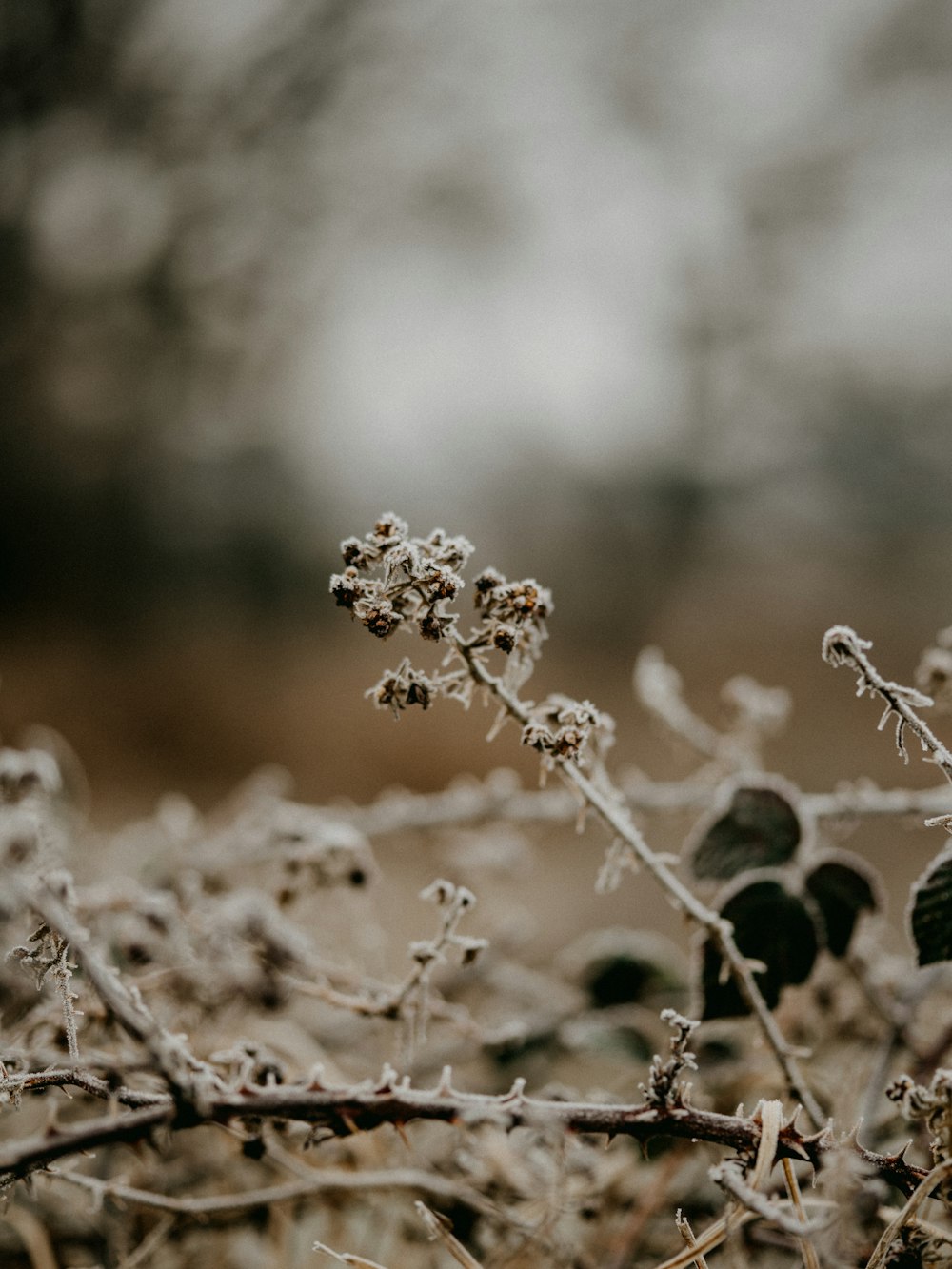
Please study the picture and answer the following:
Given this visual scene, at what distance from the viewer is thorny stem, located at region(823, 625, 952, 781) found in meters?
0.22

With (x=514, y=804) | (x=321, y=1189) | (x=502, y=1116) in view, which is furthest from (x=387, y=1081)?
(x=514, y=804)

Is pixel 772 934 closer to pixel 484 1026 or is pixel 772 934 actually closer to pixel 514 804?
pixel 484 1026

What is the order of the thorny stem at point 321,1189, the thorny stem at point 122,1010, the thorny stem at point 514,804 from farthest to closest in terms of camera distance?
the thorny stem at point 514,804 → the thorny stem at point 321,1189 → the thorny stem at point 122,1010

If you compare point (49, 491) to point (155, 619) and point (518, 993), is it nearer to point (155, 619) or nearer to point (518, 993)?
point (155, 619)

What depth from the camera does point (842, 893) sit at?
1.16ft

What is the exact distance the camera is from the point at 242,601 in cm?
341

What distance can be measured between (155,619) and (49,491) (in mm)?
838

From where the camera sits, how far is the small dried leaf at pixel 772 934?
13.0 inches

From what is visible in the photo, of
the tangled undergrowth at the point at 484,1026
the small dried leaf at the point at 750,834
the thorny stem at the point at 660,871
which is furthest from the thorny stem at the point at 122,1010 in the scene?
the small dried leaf at the point at 750,834

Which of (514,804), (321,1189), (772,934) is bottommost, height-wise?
(321,1189)

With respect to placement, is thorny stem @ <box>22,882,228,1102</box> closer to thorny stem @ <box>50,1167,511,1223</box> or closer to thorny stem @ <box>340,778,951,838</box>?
thorny stem @ <box>50,1167,511,1223</box>

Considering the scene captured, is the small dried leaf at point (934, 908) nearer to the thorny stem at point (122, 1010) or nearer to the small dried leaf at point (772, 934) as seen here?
the small dried leaf at point (772, 934)

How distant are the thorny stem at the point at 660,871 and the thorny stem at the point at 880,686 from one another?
0.24ft

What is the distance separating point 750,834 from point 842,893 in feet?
0.13
